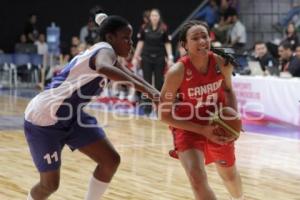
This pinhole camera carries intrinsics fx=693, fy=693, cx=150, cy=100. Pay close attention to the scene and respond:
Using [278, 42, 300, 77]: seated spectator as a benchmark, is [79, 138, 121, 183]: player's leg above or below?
above

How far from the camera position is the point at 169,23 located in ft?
80.9

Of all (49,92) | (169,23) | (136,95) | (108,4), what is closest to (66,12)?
(108,4)

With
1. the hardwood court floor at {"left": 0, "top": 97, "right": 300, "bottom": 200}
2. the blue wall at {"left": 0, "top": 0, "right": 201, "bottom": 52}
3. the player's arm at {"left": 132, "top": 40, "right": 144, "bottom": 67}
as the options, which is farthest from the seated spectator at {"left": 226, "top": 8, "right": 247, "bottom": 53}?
the hardwood court floor at {"left": 0, "top": 97, "right": 300, "bottom": 200}

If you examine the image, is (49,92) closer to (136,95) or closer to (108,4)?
(136,95)

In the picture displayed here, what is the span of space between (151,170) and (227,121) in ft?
10.2

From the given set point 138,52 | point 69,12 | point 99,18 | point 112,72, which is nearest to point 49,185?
point 112,72

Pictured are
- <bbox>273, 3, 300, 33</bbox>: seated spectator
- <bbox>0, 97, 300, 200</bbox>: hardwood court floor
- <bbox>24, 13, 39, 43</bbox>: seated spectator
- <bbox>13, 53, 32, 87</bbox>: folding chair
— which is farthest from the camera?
<bbox>24, 13, 39, 43</bbox>: seated spectator

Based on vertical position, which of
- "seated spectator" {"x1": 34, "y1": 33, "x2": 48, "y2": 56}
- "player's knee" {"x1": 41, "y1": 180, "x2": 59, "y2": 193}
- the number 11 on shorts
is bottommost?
"seated spectator" {"x1": 34, "y1": 33, "x2": 48, "y2": 56}

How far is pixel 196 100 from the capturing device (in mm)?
5383

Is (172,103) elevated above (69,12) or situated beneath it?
elevated above

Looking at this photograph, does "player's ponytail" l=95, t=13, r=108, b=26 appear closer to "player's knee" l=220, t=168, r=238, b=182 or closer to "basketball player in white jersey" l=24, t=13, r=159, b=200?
"basketball player in white jersey" l=24, t=13, r=159, b=200

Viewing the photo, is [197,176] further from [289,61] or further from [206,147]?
[289,61]

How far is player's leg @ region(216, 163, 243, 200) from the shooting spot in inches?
220

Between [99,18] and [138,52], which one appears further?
[138,52]
